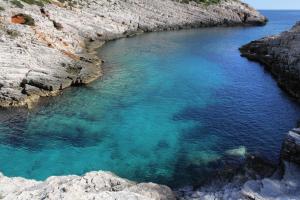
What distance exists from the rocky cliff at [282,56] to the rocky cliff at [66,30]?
3291 cm

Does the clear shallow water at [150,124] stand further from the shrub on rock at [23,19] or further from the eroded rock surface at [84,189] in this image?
the shrub on rock at [23,19]

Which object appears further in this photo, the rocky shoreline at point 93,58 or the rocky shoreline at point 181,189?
the rocky shoreline at point 93,58

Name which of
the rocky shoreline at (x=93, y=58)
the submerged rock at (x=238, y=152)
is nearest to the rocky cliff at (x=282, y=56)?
the rocky shoreline at (x=93, y=58)

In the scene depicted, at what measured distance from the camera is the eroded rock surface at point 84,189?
82.8 ft

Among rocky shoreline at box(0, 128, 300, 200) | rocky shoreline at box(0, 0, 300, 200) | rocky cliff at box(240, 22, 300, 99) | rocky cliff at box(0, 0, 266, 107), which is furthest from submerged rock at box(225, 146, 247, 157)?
rocky cliff at box(0, 0, 266, 107)

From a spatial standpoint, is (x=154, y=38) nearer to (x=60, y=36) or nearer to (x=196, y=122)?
(x=60, y=36)

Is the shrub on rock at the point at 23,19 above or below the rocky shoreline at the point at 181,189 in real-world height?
above

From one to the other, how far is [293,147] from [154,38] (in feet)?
262

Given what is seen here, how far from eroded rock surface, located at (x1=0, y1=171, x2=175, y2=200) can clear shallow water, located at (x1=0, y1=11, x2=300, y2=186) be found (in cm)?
379

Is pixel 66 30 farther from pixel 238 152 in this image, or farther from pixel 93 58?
pixel 238 152

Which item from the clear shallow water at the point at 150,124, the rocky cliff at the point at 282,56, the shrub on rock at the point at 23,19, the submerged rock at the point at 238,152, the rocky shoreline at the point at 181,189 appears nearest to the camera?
the rocky shoreline at the point at 181,189

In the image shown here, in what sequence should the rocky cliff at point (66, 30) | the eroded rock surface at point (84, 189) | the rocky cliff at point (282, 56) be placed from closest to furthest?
1. the eroded rock surface at point (84, 189)
2. the rocky cliff at point (66, 30)
3. the rocky cliff at point (282, 56)

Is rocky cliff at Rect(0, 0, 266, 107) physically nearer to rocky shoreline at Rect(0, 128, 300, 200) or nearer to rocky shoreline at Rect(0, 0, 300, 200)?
rocky shoreline at Rect(0, 0, 300, 200)

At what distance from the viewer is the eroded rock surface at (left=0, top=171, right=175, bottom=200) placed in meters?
25.2
